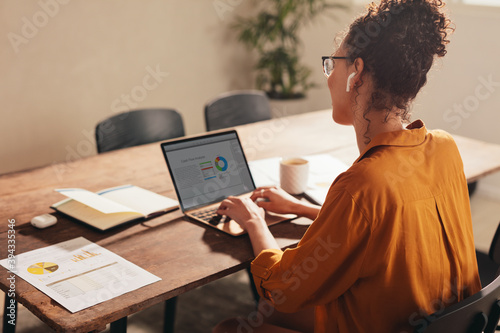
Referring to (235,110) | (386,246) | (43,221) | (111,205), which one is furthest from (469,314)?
(235,110)

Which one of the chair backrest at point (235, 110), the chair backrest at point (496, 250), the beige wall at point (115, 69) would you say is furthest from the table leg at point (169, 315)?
the beige wall at point (115, 69)

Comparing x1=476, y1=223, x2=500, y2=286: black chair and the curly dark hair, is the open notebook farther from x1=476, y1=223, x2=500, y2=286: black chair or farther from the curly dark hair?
x1=476, y1=223, x2=500, y2=286: black chair

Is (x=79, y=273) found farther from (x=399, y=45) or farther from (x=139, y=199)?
(x=399, y=45)

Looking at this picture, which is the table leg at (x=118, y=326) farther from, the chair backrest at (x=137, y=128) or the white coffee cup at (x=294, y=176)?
the chair backrest at (x=137, y=128)

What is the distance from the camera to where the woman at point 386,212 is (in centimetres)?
112

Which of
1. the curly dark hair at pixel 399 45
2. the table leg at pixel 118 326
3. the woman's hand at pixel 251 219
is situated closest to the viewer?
the curly dark hair at pixel 399 45

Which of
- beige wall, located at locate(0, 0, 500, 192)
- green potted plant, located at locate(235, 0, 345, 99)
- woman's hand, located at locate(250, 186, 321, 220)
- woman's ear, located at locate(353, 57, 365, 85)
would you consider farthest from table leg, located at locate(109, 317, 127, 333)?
green potted plant, located at locate(235, 0, 345, 99)

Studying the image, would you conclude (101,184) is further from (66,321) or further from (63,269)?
(66,321)

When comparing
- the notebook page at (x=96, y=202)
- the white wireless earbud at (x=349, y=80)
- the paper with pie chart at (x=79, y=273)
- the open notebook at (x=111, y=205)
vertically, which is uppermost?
the white wireless earbud at (x=349, y=80)

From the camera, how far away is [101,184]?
6.32ft

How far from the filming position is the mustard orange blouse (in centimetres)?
111

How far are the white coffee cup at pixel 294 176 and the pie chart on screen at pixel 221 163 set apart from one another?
20 centimetres

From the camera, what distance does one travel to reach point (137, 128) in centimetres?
263

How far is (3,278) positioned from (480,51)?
11.5ft
